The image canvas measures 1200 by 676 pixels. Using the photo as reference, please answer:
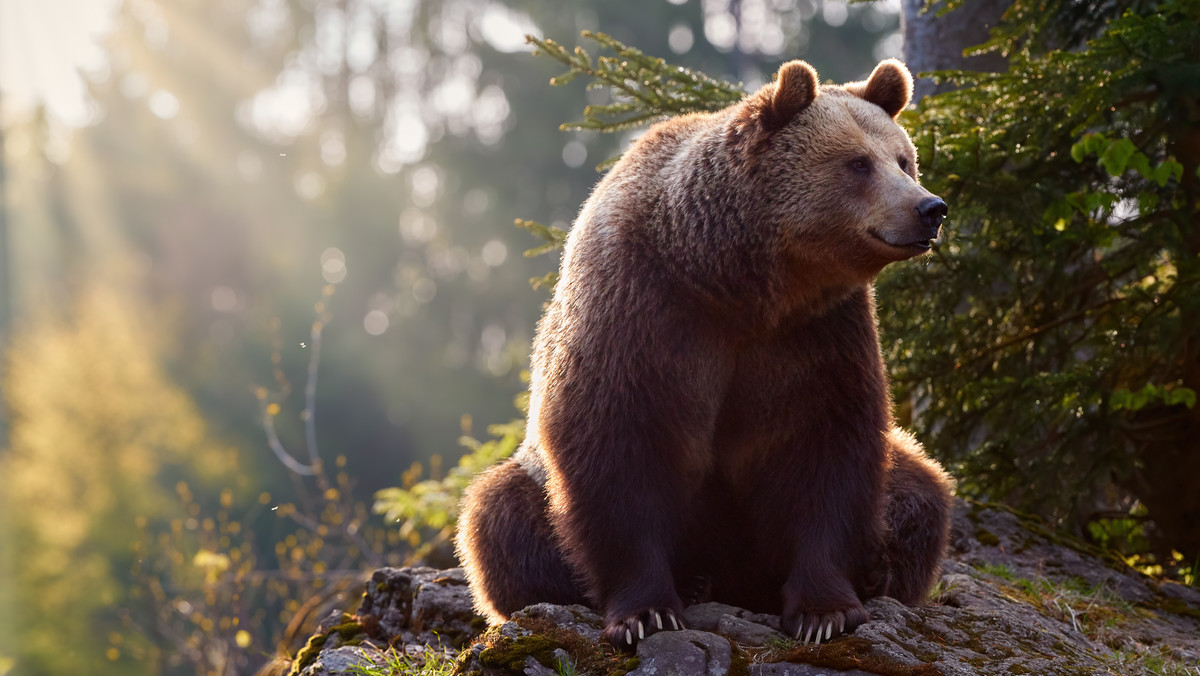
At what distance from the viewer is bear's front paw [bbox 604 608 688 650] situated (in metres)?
3.22

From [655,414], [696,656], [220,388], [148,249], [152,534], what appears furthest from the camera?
[148,249]

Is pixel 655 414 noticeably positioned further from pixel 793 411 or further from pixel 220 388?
pixel 220 388

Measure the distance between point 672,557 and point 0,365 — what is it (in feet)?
108

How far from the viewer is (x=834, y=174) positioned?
3.59 metres

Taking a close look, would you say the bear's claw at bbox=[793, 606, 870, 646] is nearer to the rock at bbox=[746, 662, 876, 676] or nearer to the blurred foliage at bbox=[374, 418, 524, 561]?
the rock at bbox=[746, 662, 876, 676]

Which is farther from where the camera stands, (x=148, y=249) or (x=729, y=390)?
(x=148, y=249)

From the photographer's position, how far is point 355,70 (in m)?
34.0

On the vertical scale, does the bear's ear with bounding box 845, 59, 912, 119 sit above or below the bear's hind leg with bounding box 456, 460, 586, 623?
above

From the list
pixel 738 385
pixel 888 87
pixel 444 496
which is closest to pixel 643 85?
pixel 888 87

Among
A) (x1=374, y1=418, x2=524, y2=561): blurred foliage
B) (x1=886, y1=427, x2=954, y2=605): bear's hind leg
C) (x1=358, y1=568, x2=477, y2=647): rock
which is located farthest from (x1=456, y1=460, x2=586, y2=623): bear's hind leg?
(x1=374, y1=418, x2=524, y2=561): blurred foliage

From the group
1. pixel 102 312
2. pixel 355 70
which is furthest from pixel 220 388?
pixel 355 70

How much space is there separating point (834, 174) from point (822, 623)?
1451mm

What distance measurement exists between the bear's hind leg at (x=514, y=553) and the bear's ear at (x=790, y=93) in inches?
61.1

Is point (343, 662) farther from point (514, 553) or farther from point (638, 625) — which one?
point (638, 625)
